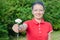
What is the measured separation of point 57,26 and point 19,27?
26.7 ft

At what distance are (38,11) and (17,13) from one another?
21.8 feet

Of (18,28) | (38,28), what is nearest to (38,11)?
(38,28)

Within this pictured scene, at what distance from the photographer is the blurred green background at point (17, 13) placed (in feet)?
30.7

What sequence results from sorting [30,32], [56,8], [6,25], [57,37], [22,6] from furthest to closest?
1. [56,8]
2. [22,6]
3. [57,37]
4. [6,25]
5. [30,32]

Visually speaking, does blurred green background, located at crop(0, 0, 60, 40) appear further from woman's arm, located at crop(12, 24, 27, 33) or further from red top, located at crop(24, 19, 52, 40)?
woman's arm, located at crop(12, 24, 27, 33)

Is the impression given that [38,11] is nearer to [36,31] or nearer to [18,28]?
[36,31]

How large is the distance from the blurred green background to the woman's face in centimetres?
500

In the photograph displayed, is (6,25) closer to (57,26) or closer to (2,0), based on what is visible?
(2,0)

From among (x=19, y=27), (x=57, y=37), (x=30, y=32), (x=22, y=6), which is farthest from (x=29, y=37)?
(x=22, y=6)

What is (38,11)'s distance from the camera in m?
3.95

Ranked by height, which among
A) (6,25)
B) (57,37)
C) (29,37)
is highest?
(29,37)

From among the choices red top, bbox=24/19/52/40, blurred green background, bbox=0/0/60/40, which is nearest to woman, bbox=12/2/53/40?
red top, bbox=24/19/52/40

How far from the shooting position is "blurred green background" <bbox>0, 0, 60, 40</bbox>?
9.36 meters

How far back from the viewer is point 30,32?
392 cm
